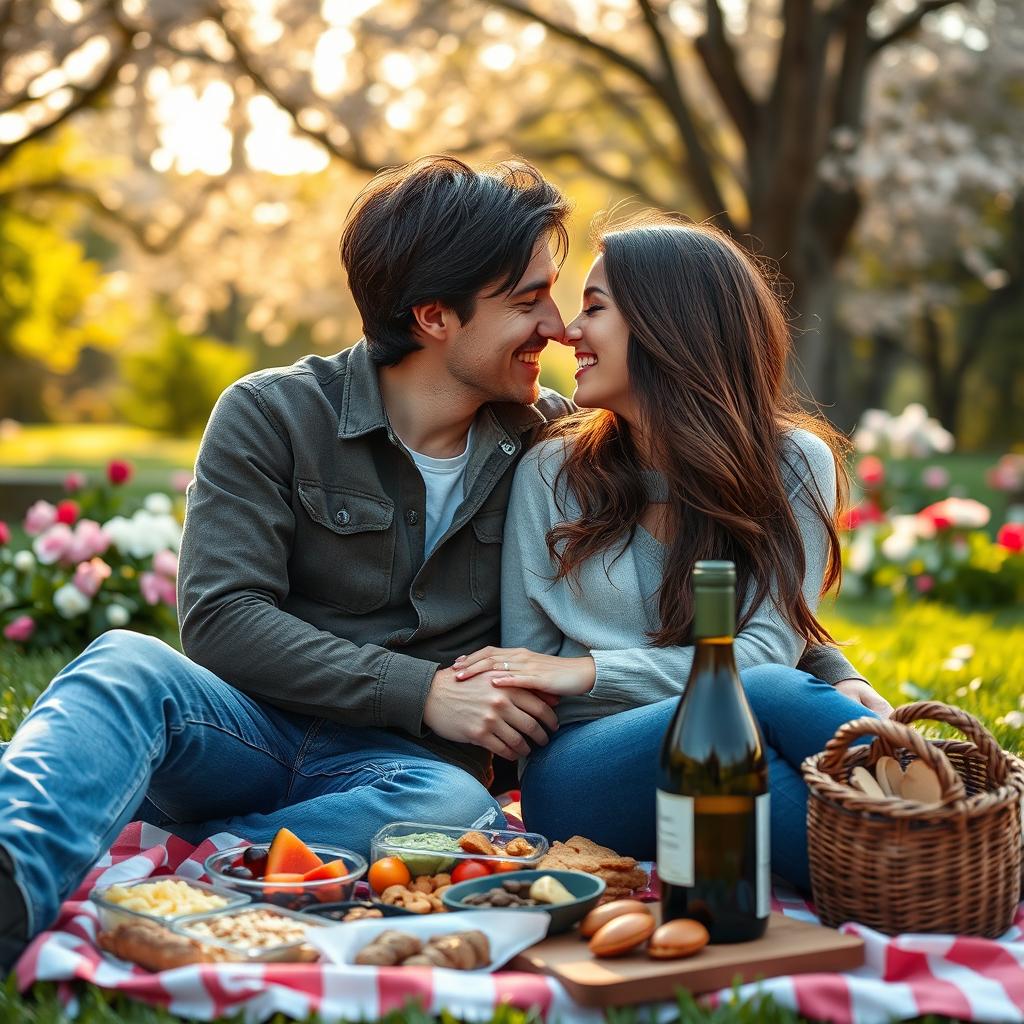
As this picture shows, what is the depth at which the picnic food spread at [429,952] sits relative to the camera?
230cm

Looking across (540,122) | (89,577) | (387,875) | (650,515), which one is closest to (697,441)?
(650,515)

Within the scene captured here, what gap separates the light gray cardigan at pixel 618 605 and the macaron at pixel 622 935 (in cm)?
83

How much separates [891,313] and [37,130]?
12.8 metres

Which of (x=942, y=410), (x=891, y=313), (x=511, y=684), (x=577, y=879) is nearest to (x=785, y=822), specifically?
(x=577, y=879)

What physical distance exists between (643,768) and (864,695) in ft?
2.06

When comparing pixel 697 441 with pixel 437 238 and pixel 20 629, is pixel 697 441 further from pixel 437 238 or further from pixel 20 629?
pixel 20 629

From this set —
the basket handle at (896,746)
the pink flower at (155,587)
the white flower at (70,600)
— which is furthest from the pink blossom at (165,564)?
the basket handle at (896,746)

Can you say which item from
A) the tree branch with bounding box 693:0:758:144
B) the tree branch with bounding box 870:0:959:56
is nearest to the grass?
the tree branch with bounding box 693:0:758:144

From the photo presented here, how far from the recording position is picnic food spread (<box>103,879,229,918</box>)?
243 cm

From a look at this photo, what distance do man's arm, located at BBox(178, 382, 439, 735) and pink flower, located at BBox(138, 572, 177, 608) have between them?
2.38 m

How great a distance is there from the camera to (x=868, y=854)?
7.99 ft

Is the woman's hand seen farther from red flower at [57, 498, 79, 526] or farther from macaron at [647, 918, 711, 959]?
red flower at [57, 498, 79, 526]

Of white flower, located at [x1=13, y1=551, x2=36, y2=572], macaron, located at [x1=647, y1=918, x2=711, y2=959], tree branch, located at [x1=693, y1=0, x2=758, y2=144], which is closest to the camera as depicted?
macaron, located at [x1=647, y1=918, x2=711, y2=959]

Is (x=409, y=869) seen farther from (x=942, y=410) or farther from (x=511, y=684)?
(x=942, y=410)
